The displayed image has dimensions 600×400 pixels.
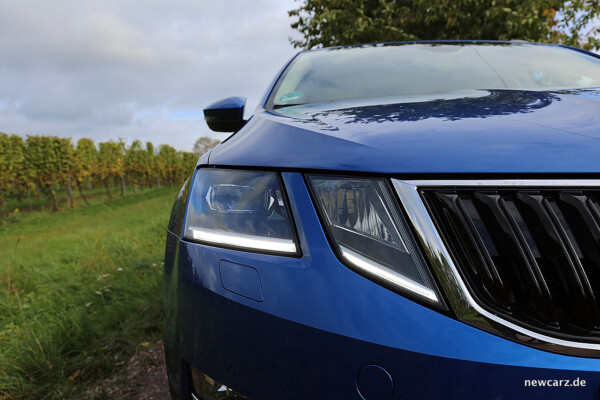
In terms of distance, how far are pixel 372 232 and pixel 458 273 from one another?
0.66 feet

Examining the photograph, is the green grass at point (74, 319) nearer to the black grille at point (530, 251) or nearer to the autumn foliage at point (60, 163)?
the black grille at point (530, 251)

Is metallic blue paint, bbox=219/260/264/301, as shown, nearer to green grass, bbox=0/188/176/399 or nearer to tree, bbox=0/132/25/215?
green grass, bbox=0/188/176/399

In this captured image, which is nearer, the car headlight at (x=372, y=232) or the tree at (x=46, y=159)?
the car headlight at (x=372, y=232)

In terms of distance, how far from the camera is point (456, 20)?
34.5 feet

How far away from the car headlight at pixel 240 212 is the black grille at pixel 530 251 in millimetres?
361

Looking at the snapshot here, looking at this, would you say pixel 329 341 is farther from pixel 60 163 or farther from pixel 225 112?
pixel 60 163

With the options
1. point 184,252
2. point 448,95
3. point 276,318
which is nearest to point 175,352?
point 184,252

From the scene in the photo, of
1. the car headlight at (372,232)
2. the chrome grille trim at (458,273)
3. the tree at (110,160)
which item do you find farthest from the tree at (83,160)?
the chrome grille trim at (458,273)

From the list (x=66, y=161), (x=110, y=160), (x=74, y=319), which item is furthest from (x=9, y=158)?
(x=74, y=319)

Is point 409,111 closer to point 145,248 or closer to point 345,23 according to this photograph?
point 145,248

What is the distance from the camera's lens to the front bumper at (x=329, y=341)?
788 mm

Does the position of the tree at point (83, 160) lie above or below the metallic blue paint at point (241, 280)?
above

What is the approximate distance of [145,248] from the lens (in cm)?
569

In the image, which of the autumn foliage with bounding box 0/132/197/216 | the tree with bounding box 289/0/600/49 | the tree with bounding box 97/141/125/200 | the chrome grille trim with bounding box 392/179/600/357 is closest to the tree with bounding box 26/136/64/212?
the autumn foliage with bounding box 0/132/197/216
